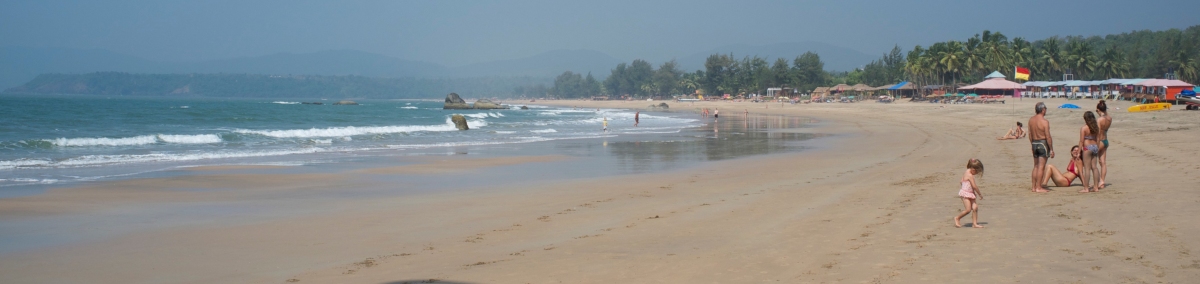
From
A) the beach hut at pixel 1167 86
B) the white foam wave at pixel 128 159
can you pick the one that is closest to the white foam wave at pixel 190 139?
the white foam wave at pixel 128 159

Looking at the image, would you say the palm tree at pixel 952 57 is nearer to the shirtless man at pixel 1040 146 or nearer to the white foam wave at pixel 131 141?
the white foam wave at pixel 131 141

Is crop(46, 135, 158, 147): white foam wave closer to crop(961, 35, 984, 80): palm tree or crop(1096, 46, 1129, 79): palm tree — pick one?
crop(961, 35, 984, 80): palm tree

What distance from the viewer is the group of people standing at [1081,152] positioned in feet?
32.6

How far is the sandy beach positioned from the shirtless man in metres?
0.24

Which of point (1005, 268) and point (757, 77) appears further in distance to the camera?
point (757, 77)

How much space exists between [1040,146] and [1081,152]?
518 mm

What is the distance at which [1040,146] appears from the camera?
10.1 metres

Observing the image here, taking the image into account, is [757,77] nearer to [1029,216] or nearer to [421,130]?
[421,130]

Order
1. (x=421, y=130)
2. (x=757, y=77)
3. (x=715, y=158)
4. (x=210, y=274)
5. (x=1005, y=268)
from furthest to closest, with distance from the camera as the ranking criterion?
(x=757, y=77), (x=421, y=130), (x=715, y=158), (x=210, y=274), (x=1005, y=268)

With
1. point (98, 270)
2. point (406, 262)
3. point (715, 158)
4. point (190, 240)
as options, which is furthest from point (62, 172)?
point (715, 158)

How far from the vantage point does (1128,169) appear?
41.4ft

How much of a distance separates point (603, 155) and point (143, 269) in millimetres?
14395

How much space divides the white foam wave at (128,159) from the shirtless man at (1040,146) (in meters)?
17.5

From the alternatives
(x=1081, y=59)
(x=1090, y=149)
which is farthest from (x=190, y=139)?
(x=1081, y=59)
